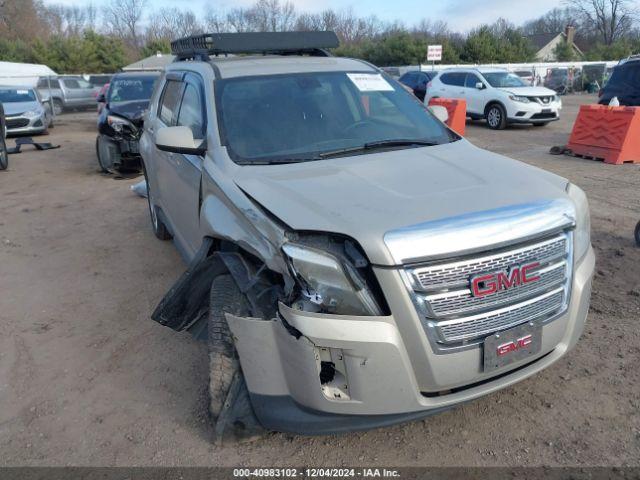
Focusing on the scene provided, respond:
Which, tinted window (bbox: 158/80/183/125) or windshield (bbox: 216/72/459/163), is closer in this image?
windshield (bbox: 216/72/459/163)

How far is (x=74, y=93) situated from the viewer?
81.8ft

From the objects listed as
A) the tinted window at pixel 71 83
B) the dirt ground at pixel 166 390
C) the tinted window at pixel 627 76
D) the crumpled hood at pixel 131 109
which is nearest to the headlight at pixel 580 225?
the dirt ground at pixel 166 390

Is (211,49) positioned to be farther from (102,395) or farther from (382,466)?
(382,466)

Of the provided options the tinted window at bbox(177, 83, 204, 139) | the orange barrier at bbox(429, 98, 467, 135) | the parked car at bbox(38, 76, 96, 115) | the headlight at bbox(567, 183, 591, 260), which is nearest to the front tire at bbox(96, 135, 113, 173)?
the tinted window at bbox(177, 83, 204, 139)

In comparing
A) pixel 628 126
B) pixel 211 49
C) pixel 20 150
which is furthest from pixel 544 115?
pixel 20 150

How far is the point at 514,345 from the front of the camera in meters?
2.52

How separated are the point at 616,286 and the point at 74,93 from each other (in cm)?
2564

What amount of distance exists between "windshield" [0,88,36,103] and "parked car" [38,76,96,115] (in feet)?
22.5

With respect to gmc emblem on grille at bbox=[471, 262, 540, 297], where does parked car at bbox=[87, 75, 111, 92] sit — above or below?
below

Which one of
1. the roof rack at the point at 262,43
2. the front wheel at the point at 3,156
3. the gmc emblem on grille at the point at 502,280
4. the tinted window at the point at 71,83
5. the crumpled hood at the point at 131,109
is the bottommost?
the front wheel at the point at 3,156

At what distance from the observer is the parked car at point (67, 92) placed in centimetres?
2392

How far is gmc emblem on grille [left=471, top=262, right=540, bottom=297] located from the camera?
7.76 feet

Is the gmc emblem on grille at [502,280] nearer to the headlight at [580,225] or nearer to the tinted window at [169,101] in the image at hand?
the headlight at [580,225]

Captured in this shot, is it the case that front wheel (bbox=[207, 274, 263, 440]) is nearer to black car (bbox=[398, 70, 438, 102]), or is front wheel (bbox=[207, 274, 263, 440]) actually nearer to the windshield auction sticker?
the windshield auction sticker
